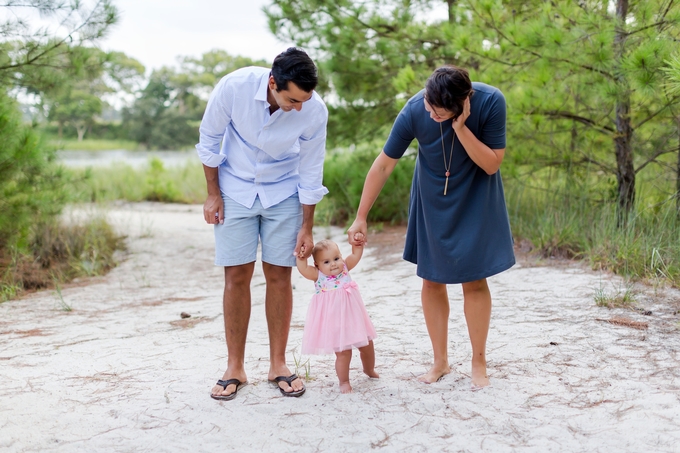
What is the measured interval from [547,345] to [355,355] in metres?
1.02

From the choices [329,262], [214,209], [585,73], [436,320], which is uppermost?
[585,73]

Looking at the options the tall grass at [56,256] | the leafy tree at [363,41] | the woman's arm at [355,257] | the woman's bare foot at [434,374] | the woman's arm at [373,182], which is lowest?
the tall grass at [56,256]

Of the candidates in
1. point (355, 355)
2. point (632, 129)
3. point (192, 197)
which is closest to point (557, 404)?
point (355, 355)

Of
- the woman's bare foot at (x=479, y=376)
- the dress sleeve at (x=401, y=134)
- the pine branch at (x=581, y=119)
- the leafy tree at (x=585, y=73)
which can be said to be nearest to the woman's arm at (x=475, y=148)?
the dress sleeve at (x=401, y=134)

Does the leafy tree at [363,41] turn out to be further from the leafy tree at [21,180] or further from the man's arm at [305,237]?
the man's arm at [305,237]

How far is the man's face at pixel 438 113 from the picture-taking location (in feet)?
8.70

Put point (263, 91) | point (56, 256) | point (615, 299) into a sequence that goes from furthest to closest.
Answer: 1. point (56, 256)
2. point (615, 299)
3. point (263, 91)

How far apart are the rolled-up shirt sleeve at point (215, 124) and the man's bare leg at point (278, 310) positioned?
54 centimetres

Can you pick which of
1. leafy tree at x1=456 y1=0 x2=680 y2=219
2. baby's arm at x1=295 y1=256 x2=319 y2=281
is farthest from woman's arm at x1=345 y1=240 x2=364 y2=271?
leafy tree at x1=456 y1=0 x2=680 y2=219

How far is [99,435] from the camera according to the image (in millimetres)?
2646

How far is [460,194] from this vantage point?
2.88m

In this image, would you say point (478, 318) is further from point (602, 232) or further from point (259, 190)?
point (602, 232)

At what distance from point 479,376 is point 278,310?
3.15ft

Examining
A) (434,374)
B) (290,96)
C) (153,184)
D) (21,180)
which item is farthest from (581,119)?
(153,184)
